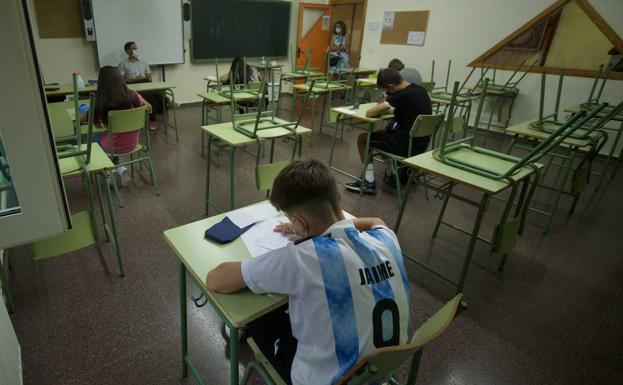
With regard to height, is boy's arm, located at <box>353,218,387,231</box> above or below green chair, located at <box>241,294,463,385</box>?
above

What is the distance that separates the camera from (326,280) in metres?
0.86

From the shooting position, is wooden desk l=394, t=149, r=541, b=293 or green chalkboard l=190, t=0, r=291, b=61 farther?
green chalkboard l=190, t=0, r=291, b=61

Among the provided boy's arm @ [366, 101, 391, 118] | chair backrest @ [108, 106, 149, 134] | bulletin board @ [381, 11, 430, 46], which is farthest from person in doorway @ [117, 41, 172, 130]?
bulletin board @ [381, 11, 430, 46]

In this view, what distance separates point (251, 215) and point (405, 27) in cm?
640

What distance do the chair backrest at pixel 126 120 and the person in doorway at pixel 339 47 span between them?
580 cm

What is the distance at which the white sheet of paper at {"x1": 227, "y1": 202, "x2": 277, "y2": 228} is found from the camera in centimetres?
140

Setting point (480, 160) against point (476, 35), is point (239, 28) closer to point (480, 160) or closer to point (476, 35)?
point (476, 35)

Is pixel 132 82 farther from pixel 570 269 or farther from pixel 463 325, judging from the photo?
pixel 570 269

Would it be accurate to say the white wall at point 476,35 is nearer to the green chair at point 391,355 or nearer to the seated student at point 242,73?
the seated student at point 242,73

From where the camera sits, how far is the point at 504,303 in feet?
7.04

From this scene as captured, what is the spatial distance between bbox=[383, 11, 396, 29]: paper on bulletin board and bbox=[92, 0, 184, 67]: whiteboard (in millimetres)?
3715

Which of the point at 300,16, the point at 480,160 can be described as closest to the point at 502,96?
the point at 480,160

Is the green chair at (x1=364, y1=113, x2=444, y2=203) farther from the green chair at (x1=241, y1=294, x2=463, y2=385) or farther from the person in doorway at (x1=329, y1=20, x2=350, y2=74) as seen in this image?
the person in doorway at (x1=329, y1=20, x2=350, y2=74)

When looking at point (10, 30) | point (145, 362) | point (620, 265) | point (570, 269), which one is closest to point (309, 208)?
point (10, 30)
